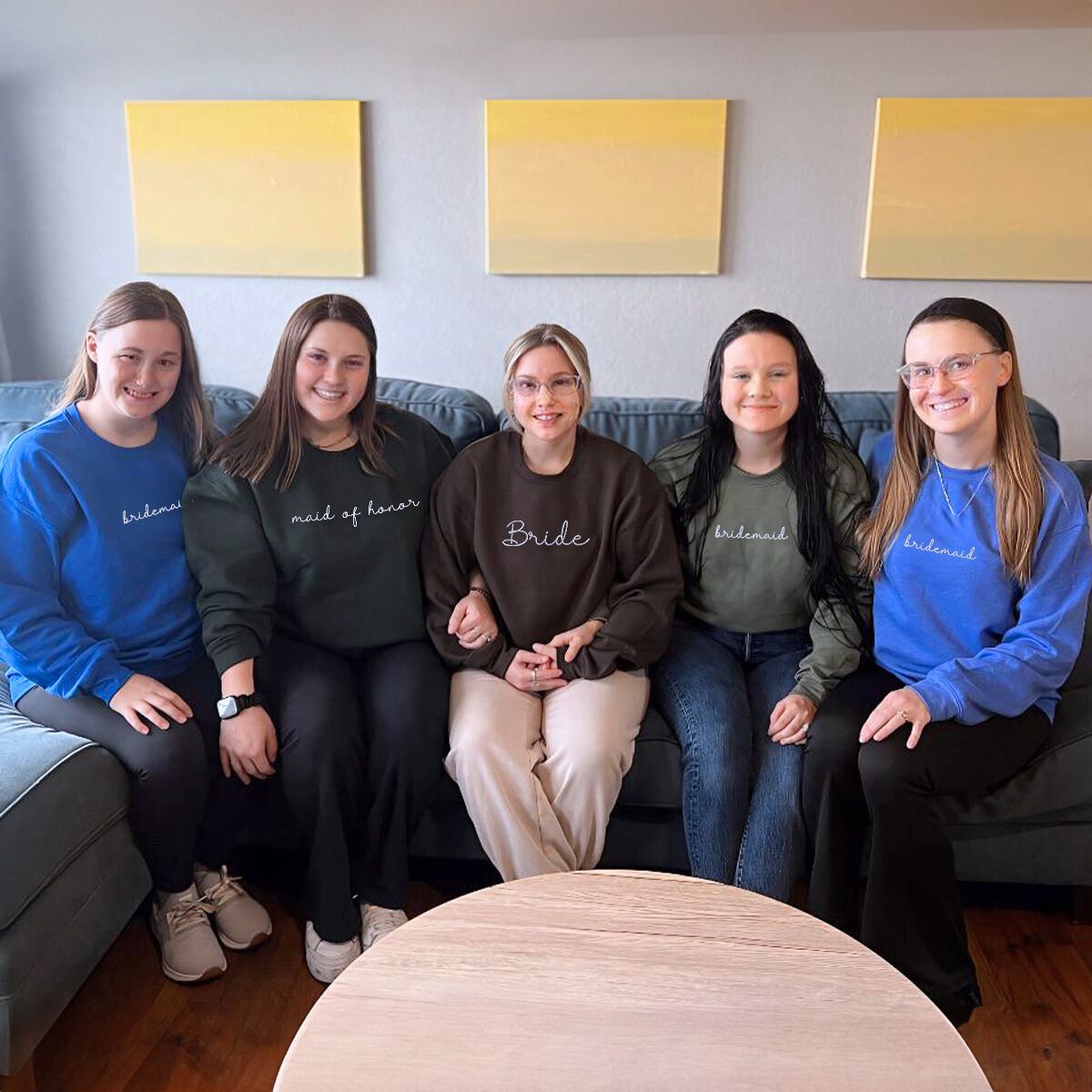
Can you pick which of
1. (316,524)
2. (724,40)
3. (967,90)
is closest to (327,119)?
(724,40)

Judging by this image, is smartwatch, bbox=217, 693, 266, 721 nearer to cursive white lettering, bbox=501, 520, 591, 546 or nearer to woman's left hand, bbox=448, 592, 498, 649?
woman's left hand, bbox=448, 592, 498, 649

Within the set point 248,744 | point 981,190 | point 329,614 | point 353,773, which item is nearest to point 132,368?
point 329,614

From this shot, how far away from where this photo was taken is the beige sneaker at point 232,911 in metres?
1.71

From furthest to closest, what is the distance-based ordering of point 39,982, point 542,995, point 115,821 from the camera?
point 115,821, point 39,982, point 542,995

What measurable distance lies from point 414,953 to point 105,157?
2.32m

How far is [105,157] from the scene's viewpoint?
2600 millimetres

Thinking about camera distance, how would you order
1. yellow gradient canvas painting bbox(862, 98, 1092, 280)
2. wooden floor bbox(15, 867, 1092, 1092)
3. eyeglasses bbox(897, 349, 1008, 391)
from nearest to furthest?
wooden floor bbox(15, 867, 1092, 1092), eyeglasses bbox(897, 349, 1008, 391), yellow gradient canvas painting bbox(862, 98, 1092, 280)

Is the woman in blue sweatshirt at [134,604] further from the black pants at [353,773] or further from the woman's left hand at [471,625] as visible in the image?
the woman's left hand at [471,625]

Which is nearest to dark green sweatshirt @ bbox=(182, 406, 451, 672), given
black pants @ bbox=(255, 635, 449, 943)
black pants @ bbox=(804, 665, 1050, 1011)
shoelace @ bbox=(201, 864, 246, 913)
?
black pants @ bbox=(255, 635, 449, 943)

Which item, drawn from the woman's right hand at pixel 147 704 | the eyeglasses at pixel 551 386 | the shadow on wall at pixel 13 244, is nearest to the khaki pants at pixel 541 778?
the woman's right hand at pixel 147 704

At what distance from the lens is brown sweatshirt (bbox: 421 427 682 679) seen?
1847mm

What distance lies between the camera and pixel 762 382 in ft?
5.93

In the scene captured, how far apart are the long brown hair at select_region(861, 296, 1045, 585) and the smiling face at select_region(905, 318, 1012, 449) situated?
0.02 metres

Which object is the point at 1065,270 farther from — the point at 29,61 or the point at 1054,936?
the point at 29,61
